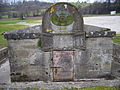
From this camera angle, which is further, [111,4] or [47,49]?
[111,4]

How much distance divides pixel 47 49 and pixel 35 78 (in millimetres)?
1717

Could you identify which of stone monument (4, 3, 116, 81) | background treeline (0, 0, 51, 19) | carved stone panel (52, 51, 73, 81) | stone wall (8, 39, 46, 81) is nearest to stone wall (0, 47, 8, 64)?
stone wall (8, 39, 46, 81)

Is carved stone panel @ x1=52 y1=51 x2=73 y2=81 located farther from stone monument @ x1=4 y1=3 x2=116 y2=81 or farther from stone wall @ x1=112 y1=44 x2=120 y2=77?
stone wall @ x1=112 y1=44 x2=120 y2=77

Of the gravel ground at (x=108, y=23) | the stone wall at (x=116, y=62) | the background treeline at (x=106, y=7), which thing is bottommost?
the stone wall at (x=116, y=62)

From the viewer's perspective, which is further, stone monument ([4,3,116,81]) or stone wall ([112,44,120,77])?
stone wall ([112,44,120,77])

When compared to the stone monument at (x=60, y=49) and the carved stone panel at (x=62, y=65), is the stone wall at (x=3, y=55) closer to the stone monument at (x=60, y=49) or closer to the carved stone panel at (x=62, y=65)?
the stone monument at (x=60, y=49)

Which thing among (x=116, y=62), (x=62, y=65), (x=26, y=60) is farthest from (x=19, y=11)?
(x=62, y=65)

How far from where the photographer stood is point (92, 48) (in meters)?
6.70

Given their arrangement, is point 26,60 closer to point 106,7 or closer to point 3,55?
point 3,55

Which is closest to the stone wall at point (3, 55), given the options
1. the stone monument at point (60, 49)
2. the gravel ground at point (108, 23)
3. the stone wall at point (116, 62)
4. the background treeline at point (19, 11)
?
the stone monument at point (60, 49)

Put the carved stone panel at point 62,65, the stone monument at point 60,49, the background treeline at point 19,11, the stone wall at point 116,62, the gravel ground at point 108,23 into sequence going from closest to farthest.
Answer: the stone monument at point 60,49 → the carved stone panel at point 62,65 → the stone wall at point 116,62 → the gravel ground at point 108,23 → the background treeline at point 19,11

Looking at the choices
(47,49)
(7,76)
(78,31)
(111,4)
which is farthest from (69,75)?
(111,4)

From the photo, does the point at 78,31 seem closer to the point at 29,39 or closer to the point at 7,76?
the point at 29,39

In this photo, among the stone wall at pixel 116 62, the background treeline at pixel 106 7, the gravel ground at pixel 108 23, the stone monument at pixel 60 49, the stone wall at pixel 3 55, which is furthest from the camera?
the background treeline at pixel 106 7
